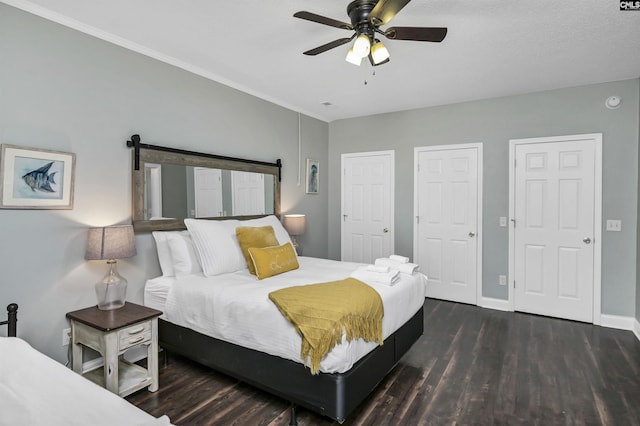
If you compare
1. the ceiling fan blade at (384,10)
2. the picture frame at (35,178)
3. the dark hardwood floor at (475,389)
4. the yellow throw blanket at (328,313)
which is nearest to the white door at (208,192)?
the picture frame at (35,178)

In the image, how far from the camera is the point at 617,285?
3.69 metres

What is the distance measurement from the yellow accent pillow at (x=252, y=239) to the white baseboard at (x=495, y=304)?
279cm

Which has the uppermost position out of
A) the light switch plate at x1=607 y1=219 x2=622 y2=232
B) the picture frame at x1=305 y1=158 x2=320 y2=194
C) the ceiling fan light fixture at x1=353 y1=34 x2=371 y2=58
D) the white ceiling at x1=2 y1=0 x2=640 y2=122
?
the white ceiling at x1=2 y1=0 x2=640 y2=122

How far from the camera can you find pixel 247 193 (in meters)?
3.94

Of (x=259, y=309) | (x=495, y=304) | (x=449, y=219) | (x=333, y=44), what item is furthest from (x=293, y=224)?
(x=495, y=304)

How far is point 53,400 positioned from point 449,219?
428 cm

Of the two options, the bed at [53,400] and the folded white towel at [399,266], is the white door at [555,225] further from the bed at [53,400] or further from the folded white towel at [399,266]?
the bed at [53,400]

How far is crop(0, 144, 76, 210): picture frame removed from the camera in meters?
2.18

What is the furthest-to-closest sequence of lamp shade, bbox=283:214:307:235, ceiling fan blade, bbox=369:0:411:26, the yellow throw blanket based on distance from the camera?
lamp shade, bbox=283:214:307:235 < the yellow throw blanket < ceiling fan blade, bbox=369:0:411:26

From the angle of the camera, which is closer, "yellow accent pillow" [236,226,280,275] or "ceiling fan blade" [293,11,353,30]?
"ceiling fan blade" [293,11,353,30]

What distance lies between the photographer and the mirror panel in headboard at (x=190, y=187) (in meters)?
2.92

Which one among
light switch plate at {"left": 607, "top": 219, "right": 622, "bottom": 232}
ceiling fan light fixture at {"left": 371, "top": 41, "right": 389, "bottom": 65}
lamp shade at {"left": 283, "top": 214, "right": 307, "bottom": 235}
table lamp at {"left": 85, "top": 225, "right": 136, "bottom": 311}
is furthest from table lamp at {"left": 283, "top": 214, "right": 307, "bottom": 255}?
light switch plate at {"left": 607, "top": 219, "right": 622, "bottom": 232}

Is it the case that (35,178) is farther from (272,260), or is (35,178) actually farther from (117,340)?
(272,260)

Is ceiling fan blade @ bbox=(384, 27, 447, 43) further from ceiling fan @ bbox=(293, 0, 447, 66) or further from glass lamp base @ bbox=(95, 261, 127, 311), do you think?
glass lamp base @ bbox=(95, 261, 127, 311)
